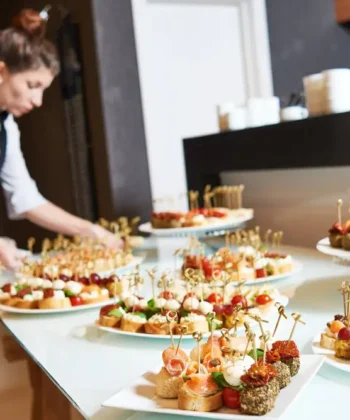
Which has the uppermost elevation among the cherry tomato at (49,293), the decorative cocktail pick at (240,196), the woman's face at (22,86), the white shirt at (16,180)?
the woman's face at (22,86)

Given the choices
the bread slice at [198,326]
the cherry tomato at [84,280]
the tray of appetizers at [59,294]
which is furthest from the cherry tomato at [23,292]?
the bread slice at [198,326]

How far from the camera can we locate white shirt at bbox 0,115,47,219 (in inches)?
91.0

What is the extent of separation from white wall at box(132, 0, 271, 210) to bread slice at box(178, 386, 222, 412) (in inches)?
95.3

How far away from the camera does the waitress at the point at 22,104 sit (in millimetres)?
1987

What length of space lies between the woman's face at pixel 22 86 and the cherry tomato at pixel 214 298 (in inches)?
43.9

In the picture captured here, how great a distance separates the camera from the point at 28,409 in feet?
3.47

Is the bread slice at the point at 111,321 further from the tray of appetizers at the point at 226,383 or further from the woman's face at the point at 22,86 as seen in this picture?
the woman's face at the point at 22,86

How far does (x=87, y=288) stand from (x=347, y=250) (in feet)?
2.04

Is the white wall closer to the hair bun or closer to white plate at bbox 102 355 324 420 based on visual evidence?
the hair bun

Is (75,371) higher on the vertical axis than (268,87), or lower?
lower

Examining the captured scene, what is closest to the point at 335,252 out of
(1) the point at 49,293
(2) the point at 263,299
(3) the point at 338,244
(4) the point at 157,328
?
(3) the point at 338,244

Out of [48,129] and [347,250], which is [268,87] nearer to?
[48,129]

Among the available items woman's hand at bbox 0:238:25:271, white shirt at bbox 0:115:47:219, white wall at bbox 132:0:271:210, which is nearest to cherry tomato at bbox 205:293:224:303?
woman's hand at bbox 0:238:25:271

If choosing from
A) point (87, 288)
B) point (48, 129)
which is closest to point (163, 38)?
point (48, 129)
